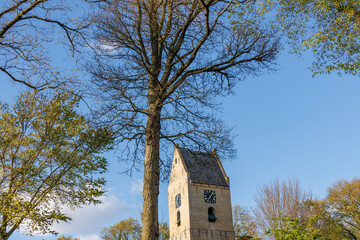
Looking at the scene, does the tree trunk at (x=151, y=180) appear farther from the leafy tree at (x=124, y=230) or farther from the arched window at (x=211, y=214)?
the leafy tree at (x=124, y=230)

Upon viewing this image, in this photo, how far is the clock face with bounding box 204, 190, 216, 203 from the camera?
29.4m

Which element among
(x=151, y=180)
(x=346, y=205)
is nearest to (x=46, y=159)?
(x=151, y=180)

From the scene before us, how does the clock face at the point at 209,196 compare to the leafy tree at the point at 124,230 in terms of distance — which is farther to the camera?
the leafy tree at the point at 124,230

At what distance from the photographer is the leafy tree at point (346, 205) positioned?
100ft

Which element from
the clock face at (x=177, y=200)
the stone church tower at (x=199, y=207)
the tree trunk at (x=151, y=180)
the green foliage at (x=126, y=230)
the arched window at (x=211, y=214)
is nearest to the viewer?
the tree trunk at (x=151, y=180)

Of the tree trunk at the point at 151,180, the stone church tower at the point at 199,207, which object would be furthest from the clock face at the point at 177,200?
the tree trunk at the point at 151,180

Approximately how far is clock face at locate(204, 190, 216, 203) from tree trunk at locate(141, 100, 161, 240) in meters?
23.5

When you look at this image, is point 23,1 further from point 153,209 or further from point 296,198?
point 296,198

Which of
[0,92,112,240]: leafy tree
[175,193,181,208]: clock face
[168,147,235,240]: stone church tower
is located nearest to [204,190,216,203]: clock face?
[168,147,235,240]: stone church tower

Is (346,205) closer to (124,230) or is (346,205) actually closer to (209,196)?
(209,196)

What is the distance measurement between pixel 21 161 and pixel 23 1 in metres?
6.86

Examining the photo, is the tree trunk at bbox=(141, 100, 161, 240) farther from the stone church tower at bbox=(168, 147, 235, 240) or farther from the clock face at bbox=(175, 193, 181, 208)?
the clock face at bbox=(175, 193, 181, 208)

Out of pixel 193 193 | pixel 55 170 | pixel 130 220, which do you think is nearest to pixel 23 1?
pixel 55 170

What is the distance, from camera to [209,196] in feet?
97.3
